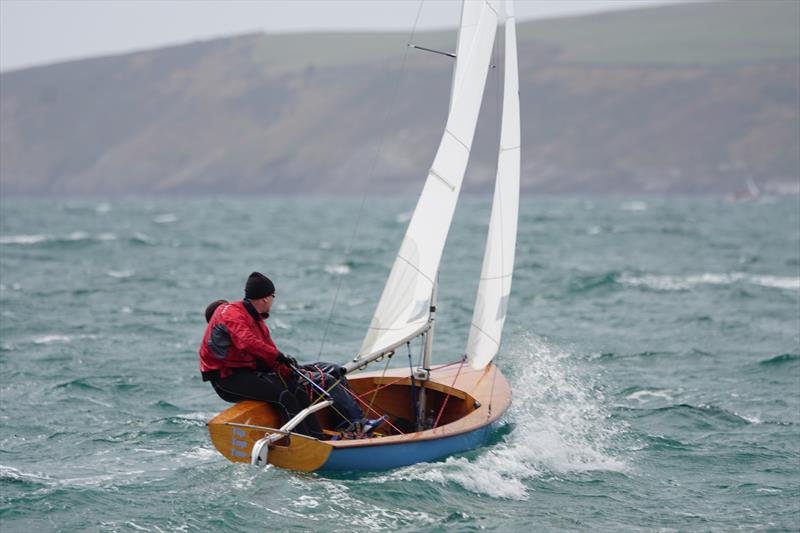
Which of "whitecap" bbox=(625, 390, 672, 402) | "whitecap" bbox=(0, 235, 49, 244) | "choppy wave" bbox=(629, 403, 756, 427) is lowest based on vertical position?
"choppy wave" bbox=(629, 403, 756, 427)

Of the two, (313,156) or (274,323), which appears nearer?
(274,323)

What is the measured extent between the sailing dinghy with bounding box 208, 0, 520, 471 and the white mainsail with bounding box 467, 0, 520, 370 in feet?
0.04

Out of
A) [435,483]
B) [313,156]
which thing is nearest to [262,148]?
[313,156]

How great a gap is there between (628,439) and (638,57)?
177m

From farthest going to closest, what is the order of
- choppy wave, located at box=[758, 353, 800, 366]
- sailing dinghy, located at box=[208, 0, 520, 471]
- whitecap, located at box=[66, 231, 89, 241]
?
whitecap, located at box=[66, 231, 89, 241] < choppy wave, located at box=[758, 353, 800, 366] < sailing dinghy, located at box=[208, 0, 520, 471]

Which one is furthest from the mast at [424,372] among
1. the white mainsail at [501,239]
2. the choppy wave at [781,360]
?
the choppy wave at [781,360]

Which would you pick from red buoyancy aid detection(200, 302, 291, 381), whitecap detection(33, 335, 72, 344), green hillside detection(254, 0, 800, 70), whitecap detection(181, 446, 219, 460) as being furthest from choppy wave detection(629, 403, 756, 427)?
green hillside detection(254, 0, 800, 70)

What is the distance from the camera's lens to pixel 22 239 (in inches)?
1699

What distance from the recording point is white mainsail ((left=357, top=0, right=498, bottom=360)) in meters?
11.3

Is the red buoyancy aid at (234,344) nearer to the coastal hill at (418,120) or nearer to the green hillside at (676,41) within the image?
the coastal hill at (418,120)

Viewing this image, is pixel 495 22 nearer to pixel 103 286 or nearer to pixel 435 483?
pixel 435 483

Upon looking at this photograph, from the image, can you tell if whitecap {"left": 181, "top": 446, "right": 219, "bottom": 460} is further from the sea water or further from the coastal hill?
the coastal hill

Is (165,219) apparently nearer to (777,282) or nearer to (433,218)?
(777,282)

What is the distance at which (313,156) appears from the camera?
173 meters
